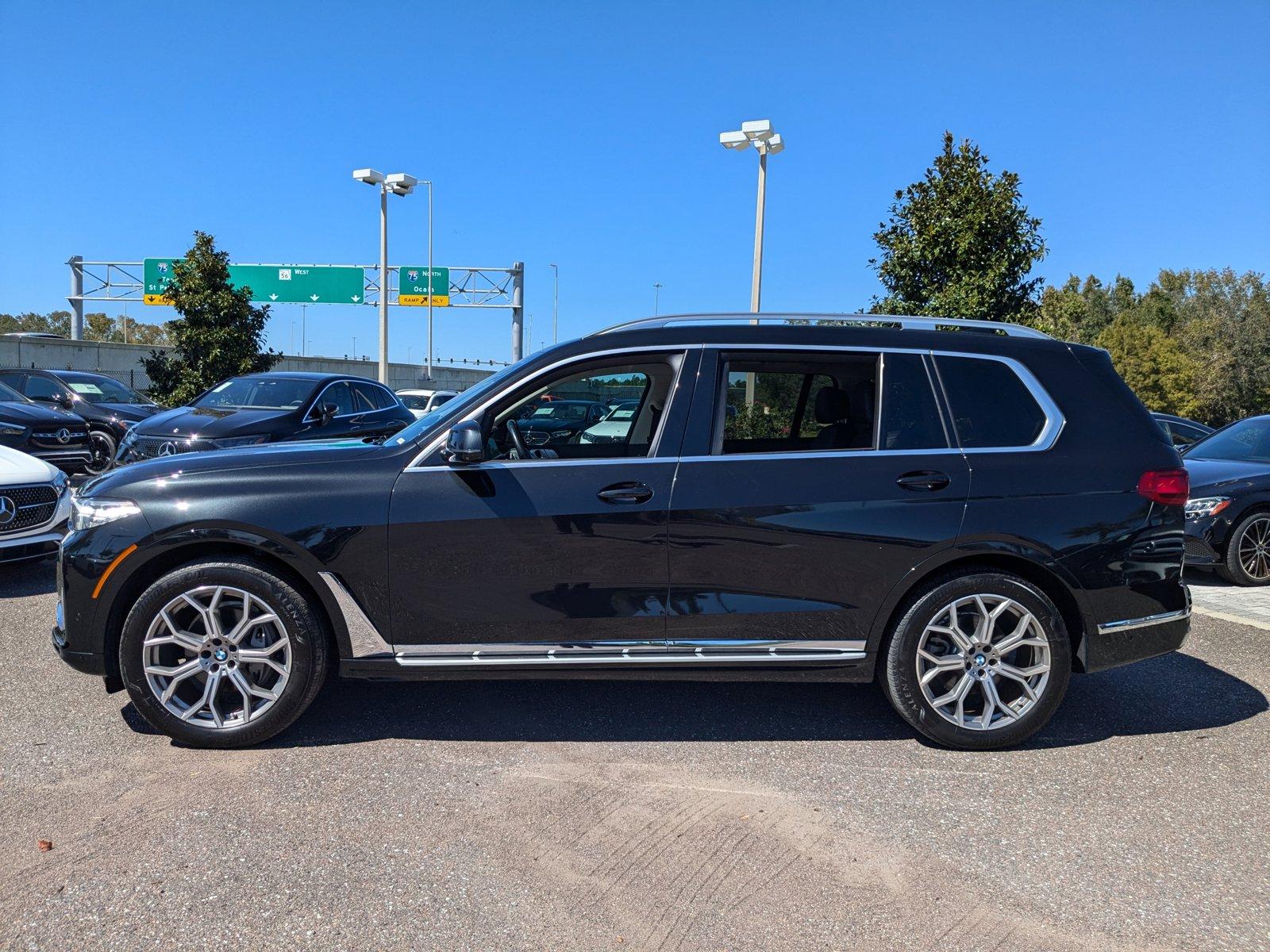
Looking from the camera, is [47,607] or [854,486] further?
[47,607]

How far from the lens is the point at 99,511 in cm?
394

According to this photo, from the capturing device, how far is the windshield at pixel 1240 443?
28.1ft

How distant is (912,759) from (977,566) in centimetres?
87

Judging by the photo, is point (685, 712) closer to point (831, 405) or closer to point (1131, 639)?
point (831, 405)

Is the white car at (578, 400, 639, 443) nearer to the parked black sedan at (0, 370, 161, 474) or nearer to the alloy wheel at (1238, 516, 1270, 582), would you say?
the alloy wheel at (1238, 516, 1270, 582)

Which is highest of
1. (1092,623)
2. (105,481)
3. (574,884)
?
(105,481)

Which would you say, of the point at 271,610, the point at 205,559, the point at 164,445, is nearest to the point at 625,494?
the point at 271,610

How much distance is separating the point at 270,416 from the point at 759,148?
10.5 m

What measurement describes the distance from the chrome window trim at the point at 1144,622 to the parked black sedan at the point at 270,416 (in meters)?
7.35

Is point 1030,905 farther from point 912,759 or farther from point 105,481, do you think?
point 105,481

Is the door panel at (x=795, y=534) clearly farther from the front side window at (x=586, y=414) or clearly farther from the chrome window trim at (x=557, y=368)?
the front side window at (x=586, y=414)

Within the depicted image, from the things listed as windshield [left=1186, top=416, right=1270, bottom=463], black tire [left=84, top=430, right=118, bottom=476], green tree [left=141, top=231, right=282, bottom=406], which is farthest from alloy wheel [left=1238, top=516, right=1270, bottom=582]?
green tree [left=141, top=231, right=282, bottom=406]

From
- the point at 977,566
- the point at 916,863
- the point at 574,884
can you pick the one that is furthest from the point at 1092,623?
the point at 574,884

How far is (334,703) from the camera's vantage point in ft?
14.9
